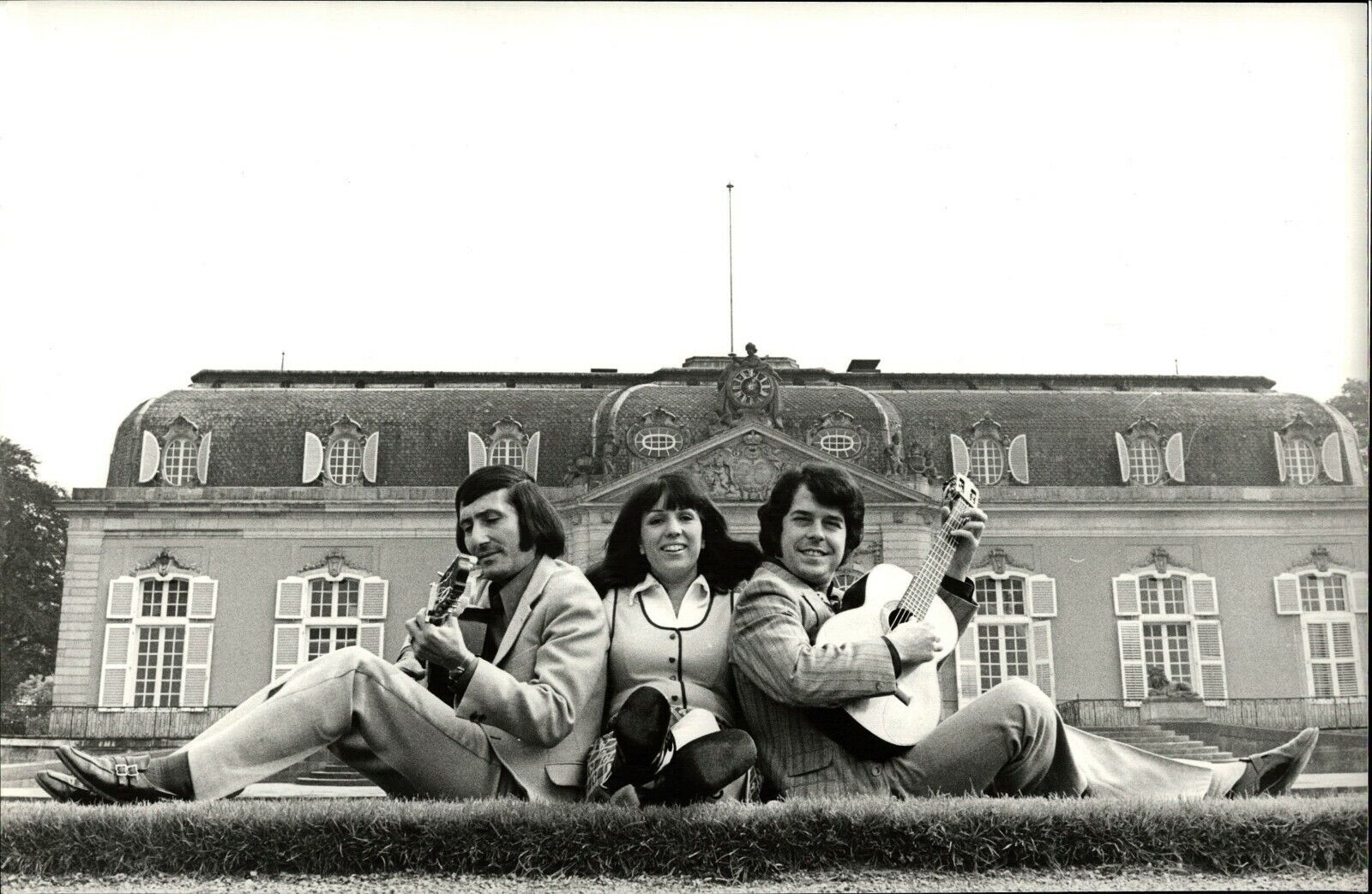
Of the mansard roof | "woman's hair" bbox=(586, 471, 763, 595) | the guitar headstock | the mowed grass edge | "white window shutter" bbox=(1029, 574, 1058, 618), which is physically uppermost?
the mansard roof

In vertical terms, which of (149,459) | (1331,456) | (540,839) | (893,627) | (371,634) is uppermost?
(149,459)

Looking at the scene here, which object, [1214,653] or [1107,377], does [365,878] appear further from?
[1214,653]

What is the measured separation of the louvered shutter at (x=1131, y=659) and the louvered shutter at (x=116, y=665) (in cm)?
1663

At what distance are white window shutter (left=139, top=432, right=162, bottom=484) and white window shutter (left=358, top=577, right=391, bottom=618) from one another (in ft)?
17.4

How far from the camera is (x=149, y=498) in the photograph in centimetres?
2339

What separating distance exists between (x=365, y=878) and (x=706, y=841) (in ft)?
3.25

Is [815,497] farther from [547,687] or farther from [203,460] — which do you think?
[203,460]

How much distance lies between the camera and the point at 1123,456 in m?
23.3

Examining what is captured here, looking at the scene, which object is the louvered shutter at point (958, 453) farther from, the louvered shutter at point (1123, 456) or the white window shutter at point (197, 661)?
the white window shutter at point (197, 661)

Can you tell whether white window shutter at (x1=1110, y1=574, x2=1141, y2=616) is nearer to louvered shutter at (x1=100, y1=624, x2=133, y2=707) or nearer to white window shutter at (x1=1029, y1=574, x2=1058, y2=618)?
white window shutter at (x1=1029, y1=574, x2=1058, y2=618)

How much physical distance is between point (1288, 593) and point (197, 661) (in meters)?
17.6

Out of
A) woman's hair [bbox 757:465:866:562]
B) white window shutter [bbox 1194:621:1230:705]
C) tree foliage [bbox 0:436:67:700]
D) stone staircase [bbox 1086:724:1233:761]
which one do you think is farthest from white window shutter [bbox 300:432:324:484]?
woman's hair [bbox 757:465:866:562]

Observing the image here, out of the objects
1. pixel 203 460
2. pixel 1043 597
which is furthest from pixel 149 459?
pixel 1043 597

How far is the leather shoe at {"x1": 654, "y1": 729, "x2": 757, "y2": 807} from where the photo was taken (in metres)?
3.76
